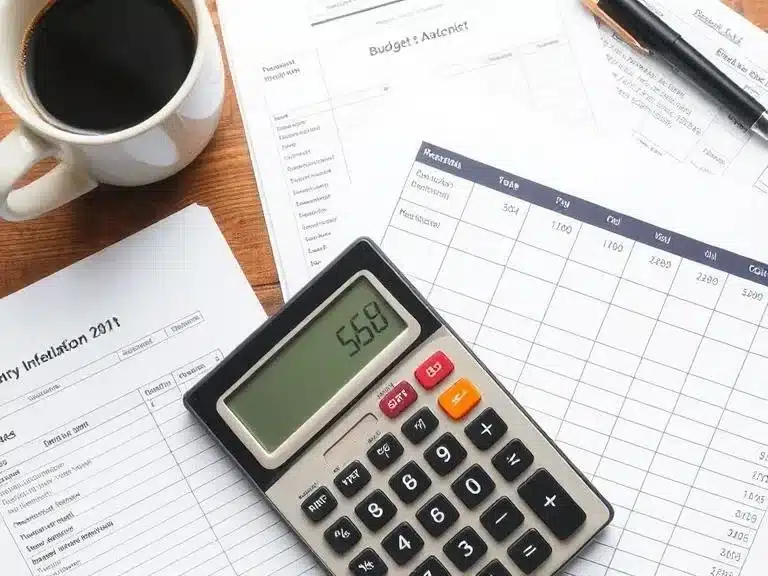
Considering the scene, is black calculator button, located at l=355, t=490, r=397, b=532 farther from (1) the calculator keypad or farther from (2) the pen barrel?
(2) the pen barrel

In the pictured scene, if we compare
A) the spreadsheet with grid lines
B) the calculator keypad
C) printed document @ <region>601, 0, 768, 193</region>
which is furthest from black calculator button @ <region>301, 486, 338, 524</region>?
printed document @ <region>601, 0, 768, 193</region>

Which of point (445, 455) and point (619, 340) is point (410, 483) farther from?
point (619, 340)

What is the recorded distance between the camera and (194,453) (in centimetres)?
48

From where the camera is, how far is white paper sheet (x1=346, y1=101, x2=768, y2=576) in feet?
1.53

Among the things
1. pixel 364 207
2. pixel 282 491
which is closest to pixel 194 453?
pixel 282 491

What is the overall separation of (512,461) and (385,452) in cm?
6

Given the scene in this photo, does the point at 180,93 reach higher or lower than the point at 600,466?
higher

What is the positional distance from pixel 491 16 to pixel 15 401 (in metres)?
0.33

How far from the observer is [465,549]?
44cm

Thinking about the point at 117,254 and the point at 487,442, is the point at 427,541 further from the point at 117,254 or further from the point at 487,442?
the point at 117,254

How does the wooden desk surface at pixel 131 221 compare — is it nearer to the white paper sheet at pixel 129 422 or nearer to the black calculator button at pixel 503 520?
the white paper sheet at pixel 129 422

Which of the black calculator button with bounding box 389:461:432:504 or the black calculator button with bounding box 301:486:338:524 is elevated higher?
the black calculator button with bounding box 389:461:432:504

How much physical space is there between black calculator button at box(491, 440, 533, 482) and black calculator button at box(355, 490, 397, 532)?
6 centimetres

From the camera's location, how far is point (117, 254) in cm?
49
